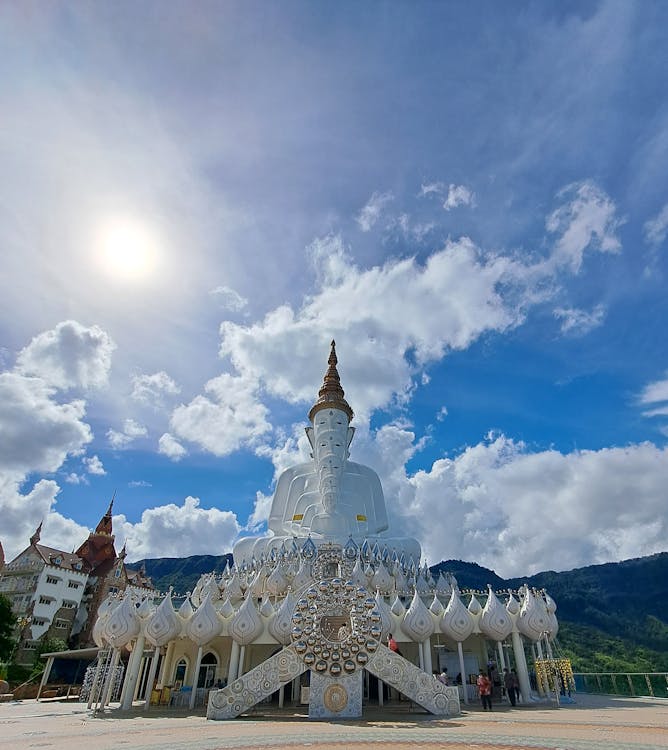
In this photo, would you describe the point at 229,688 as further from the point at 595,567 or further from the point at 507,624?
the point at 595,567

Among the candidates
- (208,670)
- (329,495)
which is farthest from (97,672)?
(329,495)

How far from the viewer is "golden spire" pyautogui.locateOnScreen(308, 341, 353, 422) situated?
46250 millimetres

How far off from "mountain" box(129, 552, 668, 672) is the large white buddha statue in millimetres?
29969

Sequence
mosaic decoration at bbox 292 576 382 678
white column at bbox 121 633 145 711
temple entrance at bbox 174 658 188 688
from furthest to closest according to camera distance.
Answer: temple entrance at bbox 174 658 188 688
white column at bbox 121 633 145 711
mosaic decoration at bbox 292 576 382 678

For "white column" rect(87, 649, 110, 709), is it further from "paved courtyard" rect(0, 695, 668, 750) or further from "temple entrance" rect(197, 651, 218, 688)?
"temple entrance" rect(197, 651, 218, 688)

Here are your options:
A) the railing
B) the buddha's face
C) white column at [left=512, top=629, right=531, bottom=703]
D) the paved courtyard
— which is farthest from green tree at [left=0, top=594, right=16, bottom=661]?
the railing

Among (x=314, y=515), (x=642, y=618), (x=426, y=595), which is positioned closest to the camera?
(x=426, y=595)

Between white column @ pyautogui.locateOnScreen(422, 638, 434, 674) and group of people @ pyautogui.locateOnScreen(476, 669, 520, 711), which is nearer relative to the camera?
group of people @ pyautogui.locateOnScreen(476, 669, 520, 711)

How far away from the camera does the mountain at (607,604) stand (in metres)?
60.5

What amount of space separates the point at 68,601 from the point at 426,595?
45.0 metres

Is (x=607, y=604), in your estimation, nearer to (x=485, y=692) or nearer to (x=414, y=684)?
(x=485, y=692)


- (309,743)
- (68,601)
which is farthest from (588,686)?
(68,601)

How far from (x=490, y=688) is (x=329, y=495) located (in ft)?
75.1

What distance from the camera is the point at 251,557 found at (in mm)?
35031
